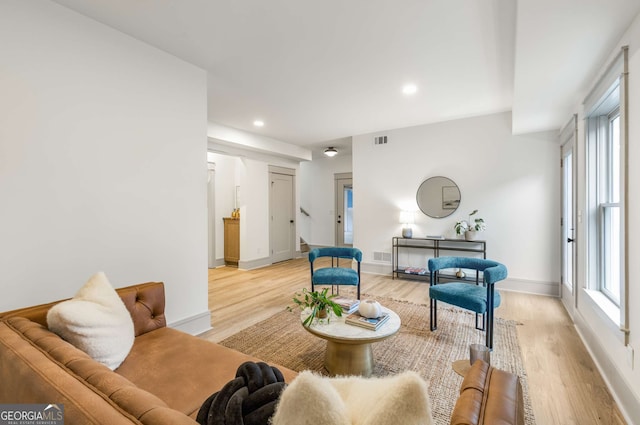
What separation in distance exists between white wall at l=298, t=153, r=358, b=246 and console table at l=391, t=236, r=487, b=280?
2891mm

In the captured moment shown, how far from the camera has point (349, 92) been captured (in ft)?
11.8

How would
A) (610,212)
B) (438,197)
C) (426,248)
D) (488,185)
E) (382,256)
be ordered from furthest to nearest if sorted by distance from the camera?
(382,256) → (426,248) → (438,197) → (488,185) → (610,212)

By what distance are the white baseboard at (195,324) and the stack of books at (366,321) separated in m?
1.60

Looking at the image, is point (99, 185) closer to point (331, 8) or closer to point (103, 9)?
point (103, 9)

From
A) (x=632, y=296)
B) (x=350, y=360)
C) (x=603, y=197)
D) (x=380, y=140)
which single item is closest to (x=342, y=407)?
(x=350, y=360)

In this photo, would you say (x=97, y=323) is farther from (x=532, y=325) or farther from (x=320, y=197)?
(x=320, y=197)

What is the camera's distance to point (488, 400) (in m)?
0.68

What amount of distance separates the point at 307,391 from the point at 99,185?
2410 mm

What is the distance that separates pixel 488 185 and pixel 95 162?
488cm

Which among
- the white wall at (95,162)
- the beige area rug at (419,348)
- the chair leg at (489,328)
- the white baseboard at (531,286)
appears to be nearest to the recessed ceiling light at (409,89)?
the white wall at (95,162)

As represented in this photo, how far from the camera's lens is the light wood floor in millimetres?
1860

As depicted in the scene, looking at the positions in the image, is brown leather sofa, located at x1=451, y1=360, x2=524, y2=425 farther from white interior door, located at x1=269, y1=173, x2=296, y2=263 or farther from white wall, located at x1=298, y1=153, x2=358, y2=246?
white wall, located at x1=298, y1=153, x2=358, y2=246

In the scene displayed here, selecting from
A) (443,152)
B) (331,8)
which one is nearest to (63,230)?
(331,8)

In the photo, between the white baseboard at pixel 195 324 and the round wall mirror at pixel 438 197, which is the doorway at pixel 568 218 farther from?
the white baseboard at pixel 195 324
